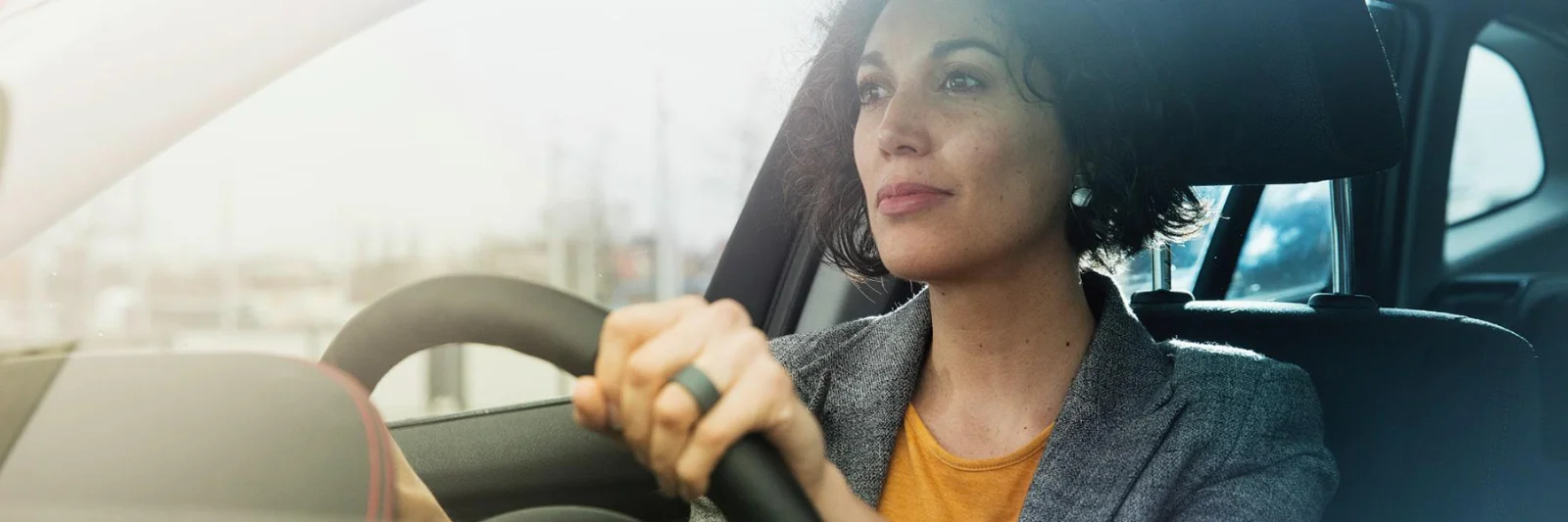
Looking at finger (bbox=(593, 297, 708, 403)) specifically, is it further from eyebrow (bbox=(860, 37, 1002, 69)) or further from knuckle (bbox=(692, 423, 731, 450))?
eyebrow (bbox=(860, 37, 1002, 69))

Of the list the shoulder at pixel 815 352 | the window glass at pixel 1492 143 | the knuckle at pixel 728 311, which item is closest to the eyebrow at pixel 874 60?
the shoulder at pixel 815 352


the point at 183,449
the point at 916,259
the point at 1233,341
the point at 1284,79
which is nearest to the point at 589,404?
the point at 183,449

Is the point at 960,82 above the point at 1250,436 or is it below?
above

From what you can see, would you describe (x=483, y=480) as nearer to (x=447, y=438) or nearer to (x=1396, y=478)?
(x=447, y=438)

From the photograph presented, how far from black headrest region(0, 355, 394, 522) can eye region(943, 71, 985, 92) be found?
90 centimetres

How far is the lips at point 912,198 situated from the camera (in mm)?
1238

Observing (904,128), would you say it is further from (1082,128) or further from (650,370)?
(650,370)

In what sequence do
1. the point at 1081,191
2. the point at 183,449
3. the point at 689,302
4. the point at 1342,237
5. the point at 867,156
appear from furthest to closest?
the point at 1342,237, the point at 1081,191, the point at 867,156, the point at 689,302, the point at 183,449

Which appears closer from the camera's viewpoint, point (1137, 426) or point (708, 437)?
point (708, 437)

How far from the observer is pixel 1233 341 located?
1.67m

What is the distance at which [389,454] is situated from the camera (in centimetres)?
54

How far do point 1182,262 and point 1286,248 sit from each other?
31 centimetres

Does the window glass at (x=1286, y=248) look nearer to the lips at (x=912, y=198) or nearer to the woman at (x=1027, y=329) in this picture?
the woman at (x=1027, y=329)

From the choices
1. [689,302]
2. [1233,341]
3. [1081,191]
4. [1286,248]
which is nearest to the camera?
[689,302]
